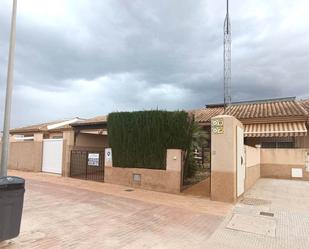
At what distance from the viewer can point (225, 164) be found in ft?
38.2

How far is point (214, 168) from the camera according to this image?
11.9 metres

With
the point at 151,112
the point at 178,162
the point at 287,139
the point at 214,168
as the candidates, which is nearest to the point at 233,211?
the point at 214,168

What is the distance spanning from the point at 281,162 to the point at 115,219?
578 inches

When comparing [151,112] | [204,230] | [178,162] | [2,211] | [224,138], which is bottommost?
[204,230]

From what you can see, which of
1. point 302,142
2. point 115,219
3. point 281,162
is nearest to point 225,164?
point 115,219

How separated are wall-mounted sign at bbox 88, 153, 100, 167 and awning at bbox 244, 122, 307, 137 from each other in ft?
33.4

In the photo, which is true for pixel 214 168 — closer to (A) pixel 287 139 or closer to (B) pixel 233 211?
(B) pixel 233 211

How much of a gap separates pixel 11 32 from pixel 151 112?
8375mm

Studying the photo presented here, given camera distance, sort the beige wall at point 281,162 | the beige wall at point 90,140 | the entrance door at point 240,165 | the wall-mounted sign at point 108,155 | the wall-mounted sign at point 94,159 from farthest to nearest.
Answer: the beige wall at point 90,140 → the beige wall at point 281,162 → the wall-mounted sign at point 94,159 → the wall-mounted sign at point 108,155 → the entrance door at point 240,165

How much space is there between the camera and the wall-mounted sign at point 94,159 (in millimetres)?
18000

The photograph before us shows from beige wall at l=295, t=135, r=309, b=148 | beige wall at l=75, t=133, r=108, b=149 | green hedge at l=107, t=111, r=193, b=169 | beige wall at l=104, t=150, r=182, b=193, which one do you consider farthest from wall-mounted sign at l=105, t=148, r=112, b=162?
beige wall at l=295, t=135, r=309, b=148

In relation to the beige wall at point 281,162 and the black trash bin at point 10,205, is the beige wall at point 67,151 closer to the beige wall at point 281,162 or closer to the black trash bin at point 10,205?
the beige wall at point 281,162

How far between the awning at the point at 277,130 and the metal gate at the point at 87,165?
10.2 metres

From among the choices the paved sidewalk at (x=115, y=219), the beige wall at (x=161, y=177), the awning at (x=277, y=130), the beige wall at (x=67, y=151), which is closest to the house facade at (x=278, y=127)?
the awning at (x=277, y=130)
